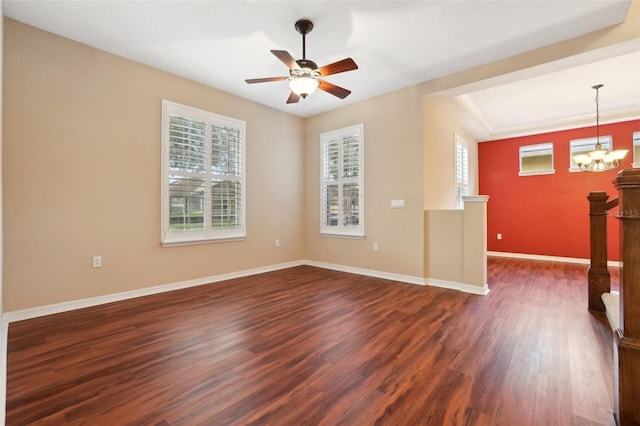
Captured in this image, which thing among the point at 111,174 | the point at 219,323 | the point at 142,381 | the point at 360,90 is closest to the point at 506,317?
the point at 219,323

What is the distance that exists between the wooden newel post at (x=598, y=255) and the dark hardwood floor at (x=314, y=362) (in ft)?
0.60

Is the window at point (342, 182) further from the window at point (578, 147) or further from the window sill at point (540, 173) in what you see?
the window at point (578, 147)

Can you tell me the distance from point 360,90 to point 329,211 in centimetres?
220

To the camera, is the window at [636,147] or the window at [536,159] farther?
the window at [536,159]

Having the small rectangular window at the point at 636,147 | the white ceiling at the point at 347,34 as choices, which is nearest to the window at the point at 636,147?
the small rectangular window at the point at 636,147

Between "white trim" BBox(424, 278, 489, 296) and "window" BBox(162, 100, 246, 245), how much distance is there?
123 inches

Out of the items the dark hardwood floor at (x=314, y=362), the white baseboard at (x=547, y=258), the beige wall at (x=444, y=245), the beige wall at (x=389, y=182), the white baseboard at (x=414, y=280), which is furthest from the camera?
the white baseboard at (x=547, y=258)

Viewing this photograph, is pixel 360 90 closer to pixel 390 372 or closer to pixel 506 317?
pixel 506 317

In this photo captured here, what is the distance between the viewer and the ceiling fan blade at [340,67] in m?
2.63

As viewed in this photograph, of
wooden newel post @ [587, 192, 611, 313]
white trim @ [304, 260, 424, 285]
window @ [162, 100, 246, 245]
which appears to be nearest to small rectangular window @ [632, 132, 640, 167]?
wooden newel post @ [587, 192, 611, 313]

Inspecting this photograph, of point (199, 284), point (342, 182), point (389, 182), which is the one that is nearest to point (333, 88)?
point (389, 182)

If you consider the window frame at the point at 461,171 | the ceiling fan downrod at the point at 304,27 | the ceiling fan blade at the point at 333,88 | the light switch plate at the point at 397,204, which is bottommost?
the light switch plate at the point at 397,204

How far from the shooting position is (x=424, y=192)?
4.28m

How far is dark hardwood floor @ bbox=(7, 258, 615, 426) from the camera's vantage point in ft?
5.20
